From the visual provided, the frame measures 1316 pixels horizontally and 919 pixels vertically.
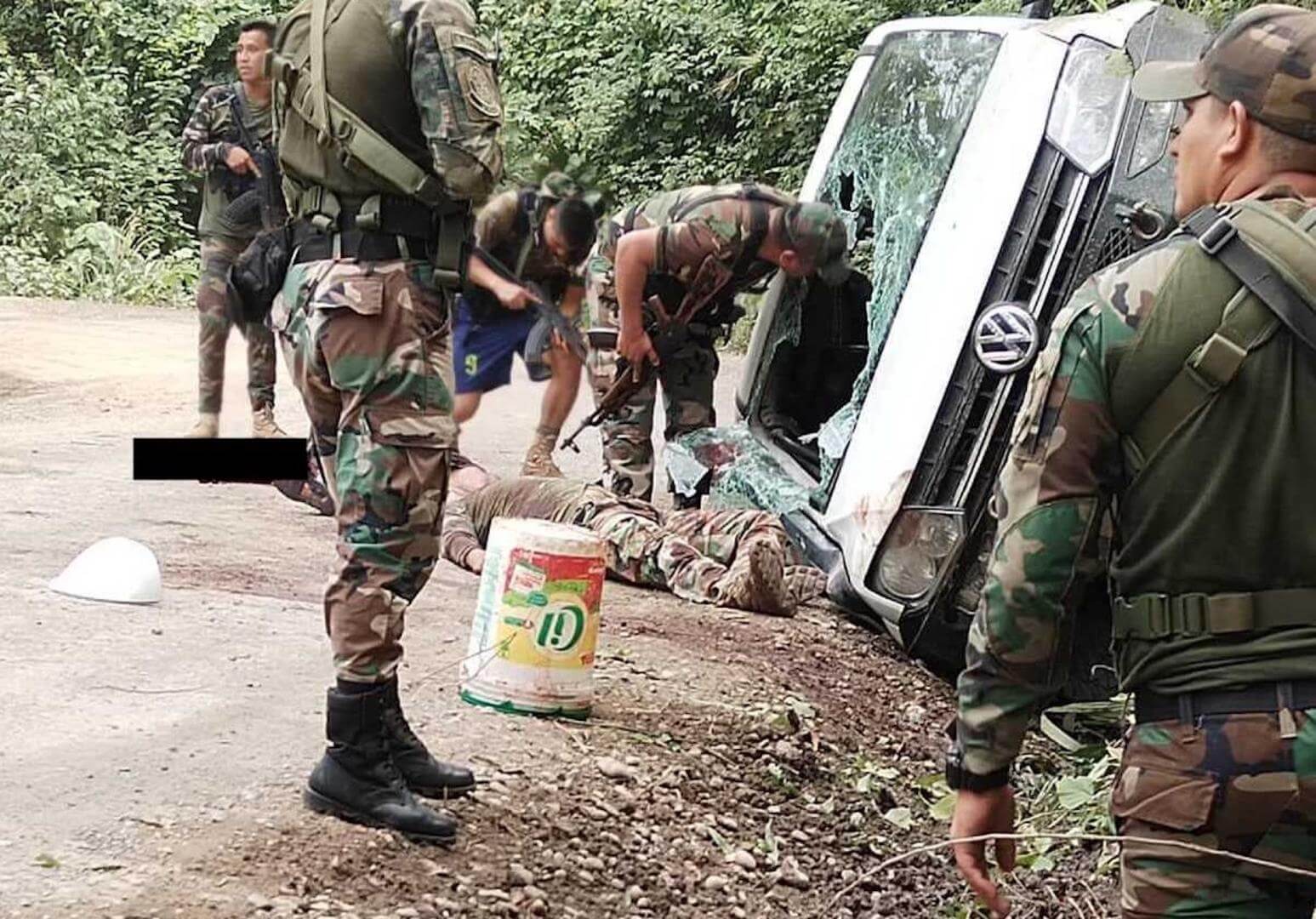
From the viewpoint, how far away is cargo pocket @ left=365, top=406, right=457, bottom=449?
3432mm

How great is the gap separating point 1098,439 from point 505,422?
761cm

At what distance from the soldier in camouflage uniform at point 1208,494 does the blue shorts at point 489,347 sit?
3111mm

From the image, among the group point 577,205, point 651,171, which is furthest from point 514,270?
point 651,171

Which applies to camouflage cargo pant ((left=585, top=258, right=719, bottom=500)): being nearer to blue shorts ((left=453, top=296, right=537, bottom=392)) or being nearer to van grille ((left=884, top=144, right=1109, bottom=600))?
blue shorts ((left=453, top=296, right=537, bottom=392))

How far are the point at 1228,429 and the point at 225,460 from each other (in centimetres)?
440

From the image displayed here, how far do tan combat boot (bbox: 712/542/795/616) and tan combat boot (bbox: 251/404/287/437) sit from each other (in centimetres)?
292

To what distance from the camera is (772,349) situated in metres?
7.32

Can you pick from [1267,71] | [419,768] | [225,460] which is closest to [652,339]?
[225,460]

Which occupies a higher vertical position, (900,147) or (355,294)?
(900,147)

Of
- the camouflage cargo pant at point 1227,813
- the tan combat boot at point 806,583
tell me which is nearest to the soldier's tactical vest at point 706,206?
the tan combat boot at point 806,583

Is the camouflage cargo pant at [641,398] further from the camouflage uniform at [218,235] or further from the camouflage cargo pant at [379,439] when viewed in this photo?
the camouflage cargo pant at [379,439]

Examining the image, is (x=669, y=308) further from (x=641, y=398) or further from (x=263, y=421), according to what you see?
(x=263, y=421)

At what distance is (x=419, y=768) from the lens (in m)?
3.70

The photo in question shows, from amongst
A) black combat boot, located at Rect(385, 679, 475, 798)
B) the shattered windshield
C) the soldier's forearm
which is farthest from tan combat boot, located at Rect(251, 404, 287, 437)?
black combat boot, located at Rect(385, 679, 475, 798)
